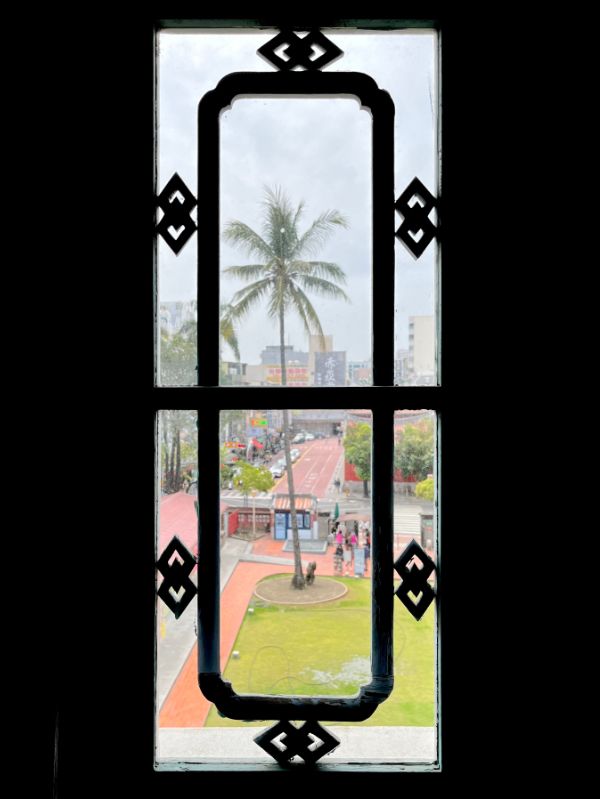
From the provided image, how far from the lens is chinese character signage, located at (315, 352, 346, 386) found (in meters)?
0.84

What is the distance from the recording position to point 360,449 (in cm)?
84

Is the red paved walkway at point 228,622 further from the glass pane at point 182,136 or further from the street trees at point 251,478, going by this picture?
the glass pane at point 182,136

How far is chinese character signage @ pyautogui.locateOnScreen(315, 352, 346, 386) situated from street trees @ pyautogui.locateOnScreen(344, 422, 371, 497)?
9 cm

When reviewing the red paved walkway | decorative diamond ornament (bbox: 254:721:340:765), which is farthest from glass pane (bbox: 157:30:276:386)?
decorative diamond ornament (bbox: 254:721:340:765)

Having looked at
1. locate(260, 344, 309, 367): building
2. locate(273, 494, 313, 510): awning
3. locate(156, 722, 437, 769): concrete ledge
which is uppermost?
locate(260, 344, 309, 367): building

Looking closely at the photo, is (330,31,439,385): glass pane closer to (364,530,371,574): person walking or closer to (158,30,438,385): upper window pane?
(158,30,438,385): upper window pane

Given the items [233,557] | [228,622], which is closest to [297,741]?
[228,622]

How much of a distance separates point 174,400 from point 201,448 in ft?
0.32

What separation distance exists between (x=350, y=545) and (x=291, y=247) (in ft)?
1.80

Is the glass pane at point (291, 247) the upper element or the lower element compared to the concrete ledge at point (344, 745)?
upper

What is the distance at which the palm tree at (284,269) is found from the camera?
84 cm

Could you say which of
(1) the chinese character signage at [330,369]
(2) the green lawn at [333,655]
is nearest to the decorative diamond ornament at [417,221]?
(1) the chinese character signage at [330,369]
